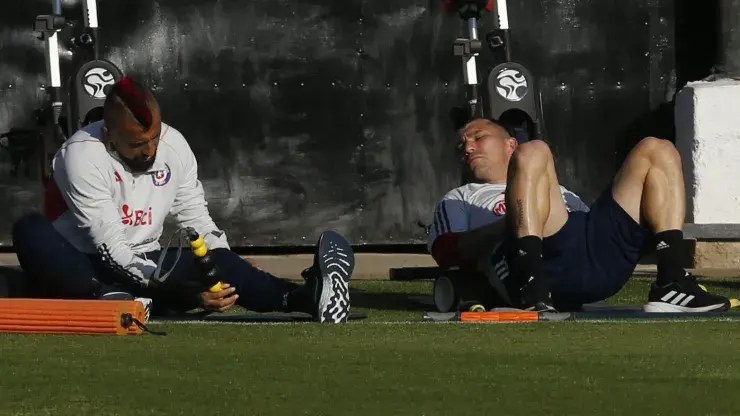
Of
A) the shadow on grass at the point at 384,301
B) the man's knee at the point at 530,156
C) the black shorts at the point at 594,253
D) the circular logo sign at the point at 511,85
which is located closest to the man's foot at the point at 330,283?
the man's knee at the point at 530,156

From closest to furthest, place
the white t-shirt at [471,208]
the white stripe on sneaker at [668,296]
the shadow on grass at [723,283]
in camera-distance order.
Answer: the white stripe on sneaker at [668,296] < the white t-shirt at [471,208] < the shadow on grass at [723,283]

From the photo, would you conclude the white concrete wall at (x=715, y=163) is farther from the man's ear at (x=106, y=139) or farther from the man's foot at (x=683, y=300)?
the man's ear at (x=106, y=139)

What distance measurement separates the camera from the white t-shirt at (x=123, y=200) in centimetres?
652

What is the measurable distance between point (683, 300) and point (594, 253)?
0.43 metres

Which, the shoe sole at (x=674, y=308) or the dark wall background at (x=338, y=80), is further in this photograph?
the dark wall background at (x=338, y=80)

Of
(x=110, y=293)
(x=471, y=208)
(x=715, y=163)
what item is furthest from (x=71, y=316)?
(x=715, y=163)

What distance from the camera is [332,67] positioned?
10.3 m

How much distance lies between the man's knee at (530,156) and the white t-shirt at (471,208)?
45cm

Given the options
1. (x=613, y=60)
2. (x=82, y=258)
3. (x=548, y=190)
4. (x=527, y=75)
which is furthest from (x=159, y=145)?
(x=613, y=60)

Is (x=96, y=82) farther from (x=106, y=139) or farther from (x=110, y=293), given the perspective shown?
(x=110, y=293)

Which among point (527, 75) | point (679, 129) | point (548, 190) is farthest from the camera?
A: point (679, 129)

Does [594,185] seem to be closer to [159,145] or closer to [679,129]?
[679,129]

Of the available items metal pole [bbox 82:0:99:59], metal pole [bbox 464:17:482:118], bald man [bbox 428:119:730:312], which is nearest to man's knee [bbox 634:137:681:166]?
bald man [bbox 428:119:730:312]

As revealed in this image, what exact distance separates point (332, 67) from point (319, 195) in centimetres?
80
